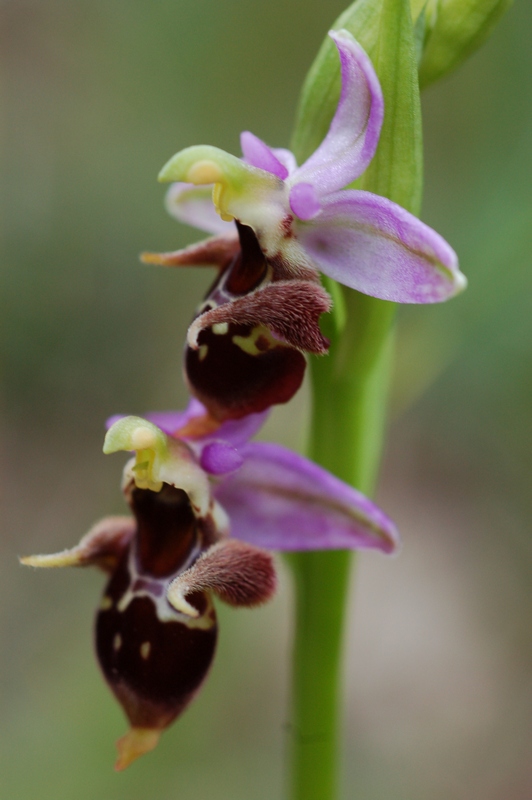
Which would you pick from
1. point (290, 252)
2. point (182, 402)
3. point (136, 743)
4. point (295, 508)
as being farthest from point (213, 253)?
point (182, 402)

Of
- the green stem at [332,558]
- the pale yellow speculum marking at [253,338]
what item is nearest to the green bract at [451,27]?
the green stem at [332,558]

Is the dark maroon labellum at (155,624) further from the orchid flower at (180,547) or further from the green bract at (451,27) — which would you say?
the green bract at (451,27)

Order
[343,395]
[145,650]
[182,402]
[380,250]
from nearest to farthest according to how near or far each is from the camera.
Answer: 1. [380,250]
2. [145,650]
3. [343,395]
4. [182,402]

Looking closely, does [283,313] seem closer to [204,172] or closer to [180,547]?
[204,172]

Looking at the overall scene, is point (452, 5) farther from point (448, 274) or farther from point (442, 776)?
point (442, 776)

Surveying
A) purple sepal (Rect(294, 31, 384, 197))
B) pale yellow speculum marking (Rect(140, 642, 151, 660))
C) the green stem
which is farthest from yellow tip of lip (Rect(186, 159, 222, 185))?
pale yellow speculum marking (Rect(140, 642, 151, 660))

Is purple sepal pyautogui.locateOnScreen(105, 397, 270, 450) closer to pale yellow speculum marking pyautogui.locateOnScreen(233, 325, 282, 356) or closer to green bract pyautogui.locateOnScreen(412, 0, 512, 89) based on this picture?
pale yellow speculum marking pyautogui.locateOnScreen(233, 325, 282, 356)

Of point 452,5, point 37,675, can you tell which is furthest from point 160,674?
point 37,675
